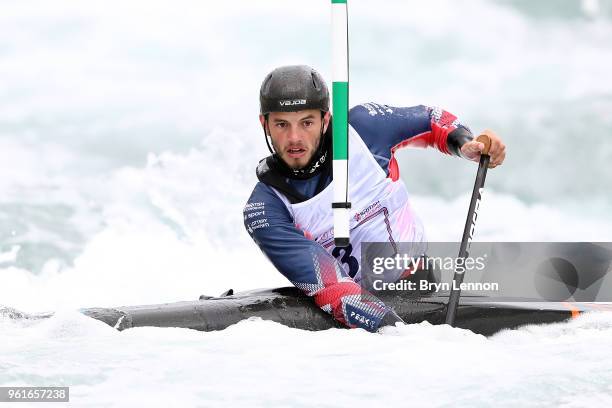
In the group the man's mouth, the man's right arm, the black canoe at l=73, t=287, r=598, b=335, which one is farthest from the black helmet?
the black canoe at l=73, t=287, r=598, b=335

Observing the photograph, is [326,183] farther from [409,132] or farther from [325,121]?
[409,132]

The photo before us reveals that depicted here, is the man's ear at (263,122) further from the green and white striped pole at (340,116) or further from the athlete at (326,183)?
the green and white striped pole at (340,116)

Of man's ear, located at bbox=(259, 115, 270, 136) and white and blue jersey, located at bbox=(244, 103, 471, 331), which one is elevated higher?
man's ear, located at bbox=(259, 115, 270, 136)

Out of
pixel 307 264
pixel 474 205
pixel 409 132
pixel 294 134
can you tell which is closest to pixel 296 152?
pixel 294 134

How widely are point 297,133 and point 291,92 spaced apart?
207mm

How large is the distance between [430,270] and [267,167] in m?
1.11

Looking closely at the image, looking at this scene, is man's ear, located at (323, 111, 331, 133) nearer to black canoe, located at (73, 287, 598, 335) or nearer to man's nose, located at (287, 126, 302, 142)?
man's nose, located at (287, 126, 302, 142)

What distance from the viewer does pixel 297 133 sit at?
435 cm

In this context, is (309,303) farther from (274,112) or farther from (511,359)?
(511,359)

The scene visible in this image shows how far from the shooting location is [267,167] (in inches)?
181

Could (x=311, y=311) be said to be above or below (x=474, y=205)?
below

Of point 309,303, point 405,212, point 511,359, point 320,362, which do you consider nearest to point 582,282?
point 405,212

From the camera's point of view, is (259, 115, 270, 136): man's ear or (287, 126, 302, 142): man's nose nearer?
(287, 126, 302, 142): man's nose

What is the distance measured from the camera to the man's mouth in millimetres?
4383
